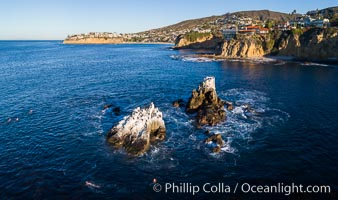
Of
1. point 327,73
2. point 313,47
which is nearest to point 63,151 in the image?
point 327,73

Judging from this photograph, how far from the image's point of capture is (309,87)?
71.1 metres

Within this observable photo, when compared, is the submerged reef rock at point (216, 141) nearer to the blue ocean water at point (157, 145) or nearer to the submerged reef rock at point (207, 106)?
the blue ocean water at point (157, 145)

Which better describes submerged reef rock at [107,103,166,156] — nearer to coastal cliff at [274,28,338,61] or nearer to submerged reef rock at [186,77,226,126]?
submerged reef rock at [186,77,226,126]

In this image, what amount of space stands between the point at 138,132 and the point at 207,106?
17740 millimetres

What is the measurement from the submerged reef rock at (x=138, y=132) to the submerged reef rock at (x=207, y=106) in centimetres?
875

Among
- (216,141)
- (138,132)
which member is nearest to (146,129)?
(138,132)

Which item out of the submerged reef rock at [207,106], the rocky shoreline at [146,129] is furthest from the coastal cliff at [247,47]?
the rocky shoreline at [146,129]

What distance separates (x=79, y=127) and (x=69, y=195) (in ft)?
63.8

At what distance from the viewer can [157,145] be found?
38000 millimetres

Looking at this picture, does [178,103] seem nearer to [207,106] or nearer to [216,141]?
[207,106]

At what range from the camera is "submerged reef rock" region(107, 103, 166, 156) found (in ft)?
121

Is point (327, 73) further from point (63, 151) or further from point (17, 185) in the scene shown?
point (17, 185)

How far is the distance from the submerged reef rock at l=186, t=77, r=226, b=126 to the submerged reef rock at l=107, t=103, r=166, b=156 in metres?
8.75

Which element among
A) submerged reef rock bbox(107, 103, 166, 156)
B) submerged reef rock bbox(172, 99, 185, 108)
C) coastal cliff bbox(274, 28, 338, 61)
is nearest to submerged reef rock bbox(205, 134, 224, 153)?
submerged reef rock bbox(107, 103, 166, 156)
